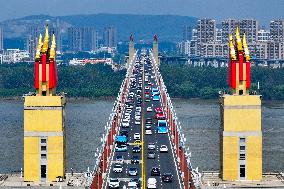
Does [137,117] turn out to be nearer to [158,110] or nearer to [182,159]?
[158,110]

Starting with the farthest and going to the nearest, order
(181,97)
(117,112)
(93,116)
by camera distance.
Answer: (181,97), (93,116), (117,112)

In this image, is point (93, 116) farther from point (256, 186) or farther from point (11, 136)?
point (256, 186)

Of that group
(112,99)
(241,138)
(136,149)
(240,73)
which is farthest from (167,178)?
(112,99)

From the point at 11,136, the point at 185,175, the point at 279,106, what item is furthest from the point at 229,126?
the point at 279,106

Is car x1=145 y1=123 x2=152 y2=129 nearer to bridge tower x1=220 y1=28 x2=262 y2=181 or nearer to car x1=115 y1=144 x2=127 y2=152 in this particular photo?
car x1=115 y1=144 x2=127 y2=152

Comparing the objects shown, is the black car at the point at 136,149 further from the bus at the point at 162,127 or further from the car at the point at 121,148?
the bus at the point at 162,127

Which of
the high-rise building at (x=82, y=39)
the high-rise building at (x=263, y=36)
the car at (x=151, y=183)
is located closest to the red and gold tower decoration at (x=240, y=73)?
the car at (x=151, y=183)
